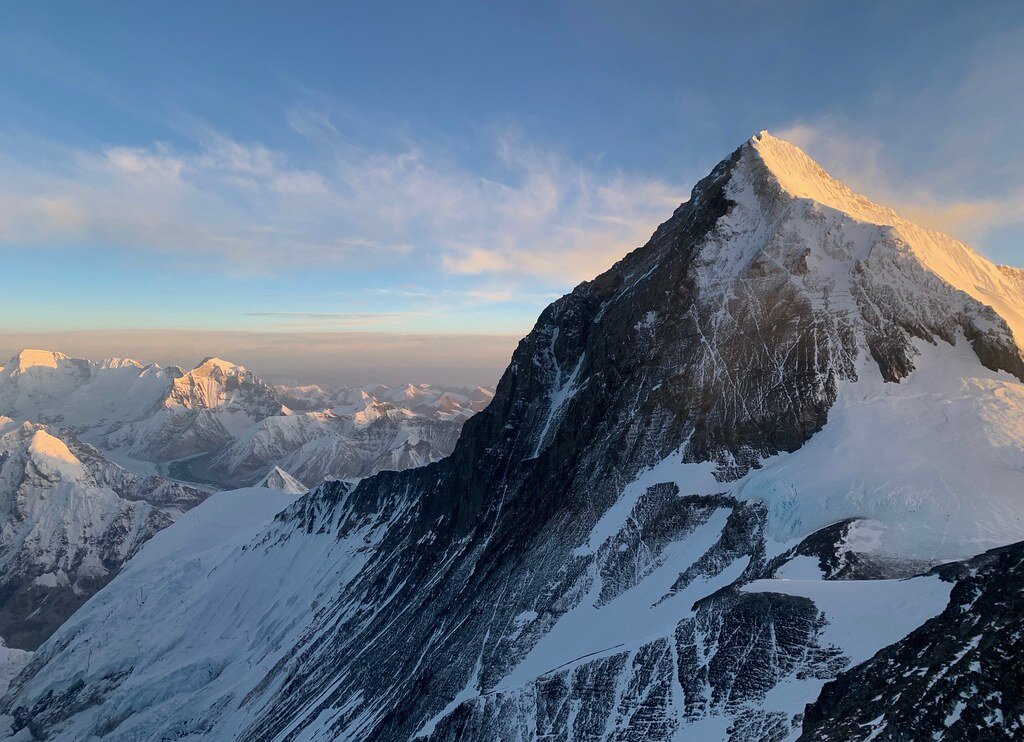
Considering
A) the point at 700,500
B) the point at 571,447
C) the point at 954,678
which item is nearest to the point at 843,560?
the point at 700,500

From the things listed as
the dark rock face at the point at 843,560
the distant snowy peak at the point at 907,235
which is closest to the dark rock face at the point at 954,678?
the dark rock face at the point at 843,560

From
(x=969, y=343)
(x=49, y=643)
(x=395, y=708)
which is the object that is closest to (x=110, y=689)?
(x=49, y=643)

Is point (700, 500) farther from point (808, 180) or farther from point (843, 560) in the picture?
point (808, 180)

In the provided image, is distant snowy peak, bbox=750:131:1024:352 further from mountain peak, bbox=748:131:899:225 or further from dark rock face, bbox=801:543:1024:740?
dark rock face, bbox=801:543:1024:740

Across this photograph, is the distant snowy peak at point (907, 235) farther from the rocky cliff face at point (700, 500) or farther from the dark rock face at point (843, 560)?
the dark rock face at point (843, 560)

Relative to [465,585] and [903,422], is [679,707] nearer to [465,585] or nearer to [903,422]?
[903,422]
